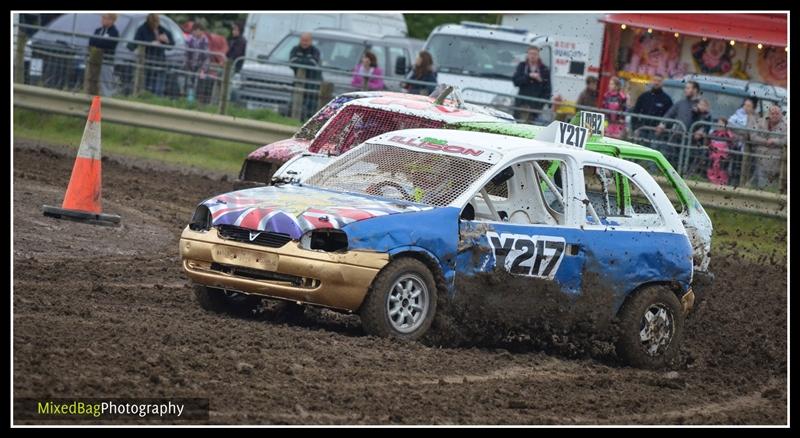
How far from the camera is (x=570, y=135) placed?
10289mm

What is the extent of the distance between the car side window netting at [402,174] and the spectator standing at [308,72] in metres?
10.1

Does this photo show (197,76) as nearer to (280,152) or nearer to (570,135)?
(280,152)

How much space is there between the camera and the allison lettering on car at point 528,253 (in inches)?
366

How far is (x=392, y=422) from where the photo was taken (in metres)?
6.96

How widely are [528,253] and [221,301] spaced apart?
6.65 ft

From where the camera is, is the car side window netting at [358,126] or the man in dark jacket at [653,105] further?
the man in dark jacket at [653,105]

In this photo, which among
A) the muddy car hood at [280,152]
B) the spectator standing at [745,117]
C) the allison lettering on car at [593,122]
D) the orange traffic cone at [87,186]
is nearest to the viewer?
the allison lettering on car at [593,122]

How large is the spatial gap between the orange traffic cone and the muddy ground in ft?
2.24

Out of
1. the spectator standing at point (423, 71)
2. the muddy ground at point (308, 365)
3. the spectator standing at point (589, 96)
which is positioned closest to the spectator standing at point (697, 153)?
the spectator standing at point (589, 96)

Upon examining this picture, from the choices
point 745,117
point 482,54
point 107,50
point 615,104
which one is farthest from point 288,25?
point 745,117

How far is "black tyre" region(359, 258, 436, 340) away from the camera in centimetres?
877

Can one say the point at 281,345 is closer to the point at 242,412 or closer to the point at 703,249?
the point at 242,412

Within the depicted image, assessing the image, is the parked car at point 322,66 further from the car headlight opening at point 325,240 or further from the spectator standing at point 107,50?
the car headlight opening at point 325,240
